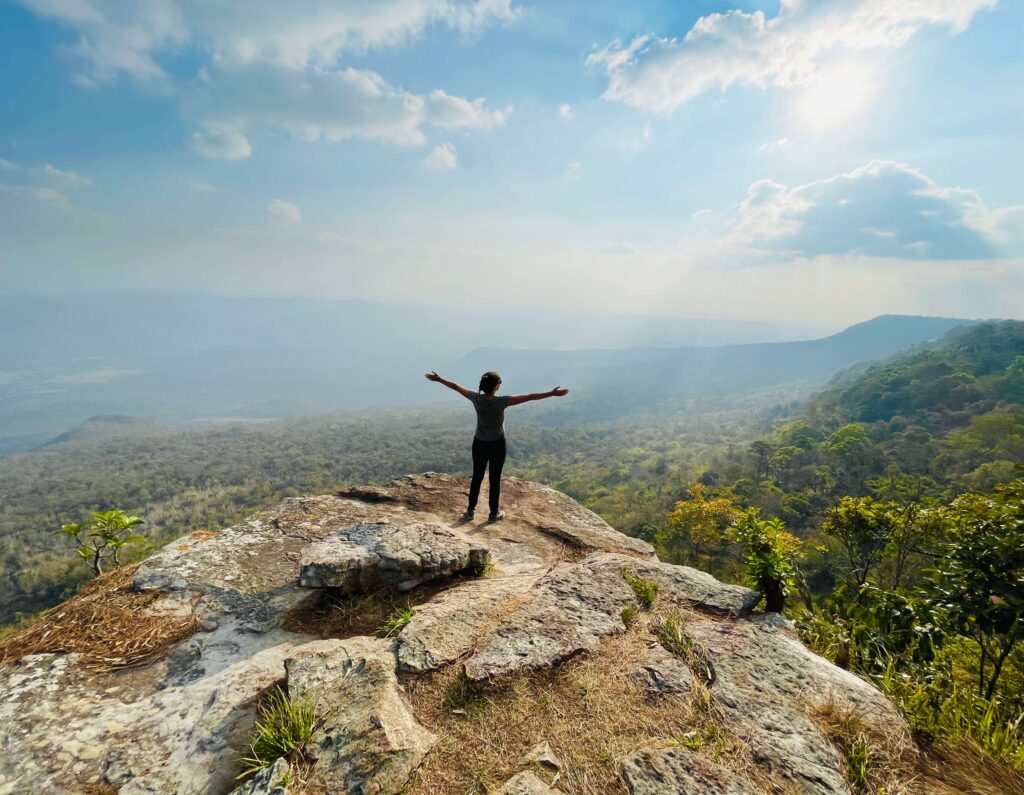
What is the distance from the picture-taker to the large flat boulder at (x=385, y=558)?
572 cm

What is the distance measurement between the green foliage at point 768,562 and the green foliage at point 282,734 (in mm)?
4548

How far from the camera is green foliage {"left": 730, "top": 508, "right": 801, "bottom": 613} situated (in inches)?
215

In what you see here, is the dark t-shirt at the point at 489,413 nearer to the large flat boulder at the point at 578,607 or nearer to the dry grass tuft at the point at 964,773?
the large flat boulder at the point at 578,607

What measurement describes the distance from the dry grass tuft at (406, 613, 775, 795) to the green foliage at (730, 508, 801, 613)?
6.51 ft

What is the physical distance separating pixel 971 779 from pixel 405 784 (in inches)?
155

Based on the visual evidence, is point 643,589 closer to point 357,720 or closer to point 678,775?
point 678,775

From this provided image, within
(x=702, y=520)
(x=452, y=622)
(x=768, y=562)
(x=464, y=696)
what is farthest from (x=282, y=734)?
(x=702, y=520)

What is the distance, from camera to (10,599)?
71.0m

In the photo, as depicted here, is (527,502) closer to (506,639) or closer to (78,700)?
(506,639)

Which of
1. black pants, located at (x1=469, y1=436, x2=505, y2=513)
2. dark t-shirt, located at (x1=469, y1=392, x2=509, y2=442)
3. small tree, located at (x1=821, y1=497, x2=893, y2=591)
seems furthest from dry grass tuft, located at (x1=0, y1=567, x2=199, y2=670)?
small tree, located at (x1=821, y1=497, x2=893, y2=591)

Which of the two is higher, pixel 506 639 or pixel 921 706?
pixel 506 639

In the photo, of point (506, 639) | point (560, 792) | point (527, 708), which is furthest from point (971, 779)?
point (506, 639)

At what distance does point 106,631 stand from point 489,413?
220 inches

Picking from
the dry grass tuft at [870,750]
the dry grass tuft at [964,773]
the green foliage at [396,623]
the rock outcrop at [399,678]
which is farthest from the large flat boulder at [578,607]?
the dry grass tuft at [964,773]
